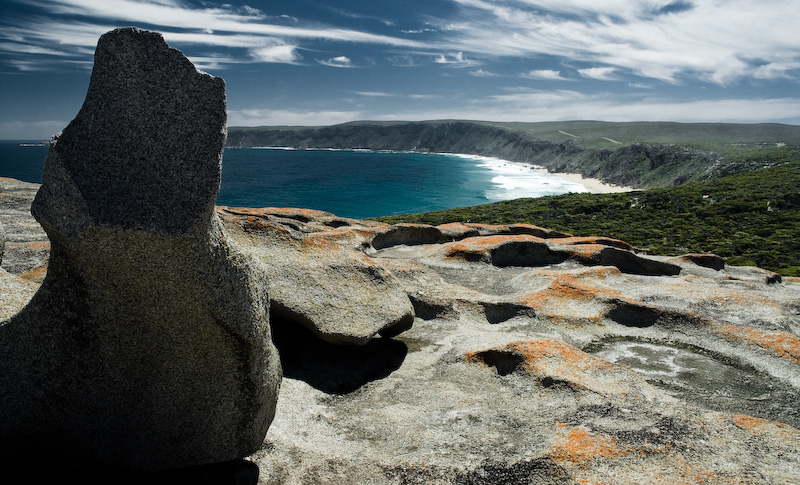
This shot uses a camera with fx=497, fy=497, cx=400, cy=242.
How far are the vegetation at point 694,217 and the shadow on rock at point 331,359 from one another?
105 ft

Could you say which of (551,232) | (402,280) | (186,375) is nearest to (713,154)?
(551,232)

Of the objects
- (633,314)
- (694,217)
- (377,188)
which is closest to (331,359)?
(633,314)

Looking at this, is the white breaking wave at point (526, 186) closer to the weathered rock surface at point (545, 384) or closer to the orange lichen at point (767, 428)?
the weathered rock surface at point (545, 384)

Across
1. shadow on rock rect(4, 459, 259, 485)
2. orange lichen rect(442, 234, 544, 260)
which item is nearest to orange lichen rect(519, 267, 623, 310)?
orange lichen rect(442, 234, 544, 260)

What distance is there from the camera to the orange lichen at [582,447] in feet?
18.6

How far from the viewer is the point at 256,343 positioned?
230 inches

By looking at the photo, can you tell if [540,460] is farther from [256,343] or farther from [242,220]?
[242,220]

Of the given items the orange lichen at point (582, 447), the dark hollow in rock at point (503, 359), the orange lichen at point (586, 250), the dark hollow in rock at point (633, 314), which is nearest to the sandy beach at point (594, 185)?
the orange lichen at point (586, 250)

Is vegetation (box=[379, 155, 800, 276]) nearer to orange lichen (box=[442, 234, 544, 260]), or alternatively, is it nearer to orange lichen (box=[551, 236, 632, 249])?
orange lichen (box=[551, 236, 632, 249])

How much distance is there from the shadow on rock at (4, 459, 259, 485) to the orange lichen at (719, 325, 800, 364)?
9.36 m

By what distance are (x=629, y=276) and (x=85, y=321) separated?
43.3 ft

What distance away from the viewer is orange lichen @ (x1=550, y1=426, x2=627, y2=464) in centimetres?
568

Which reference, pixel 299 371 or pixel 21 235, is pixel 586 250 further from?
pixel 21 235

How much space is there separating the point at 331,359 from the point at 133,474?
150 inches
